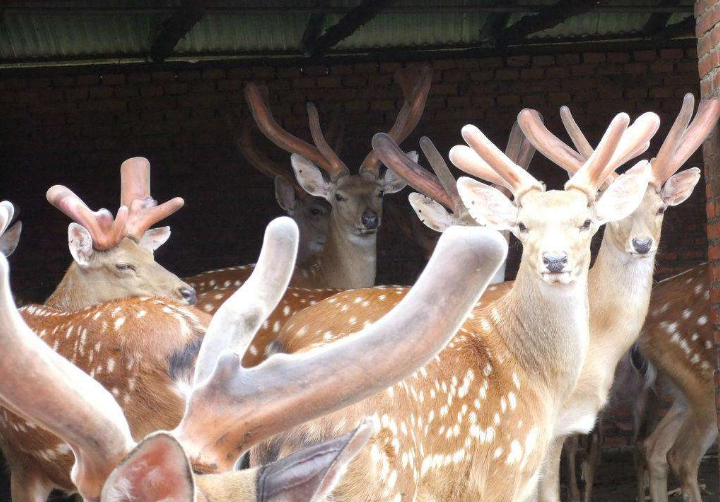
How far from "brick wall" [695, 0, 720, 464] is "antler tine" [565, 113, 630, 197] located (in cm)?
68

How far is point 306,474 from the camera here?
4.37ft

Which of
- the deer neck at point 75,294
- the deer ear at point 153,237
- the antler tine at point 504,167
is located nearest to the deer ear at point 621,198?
the antler tine at point 504,167

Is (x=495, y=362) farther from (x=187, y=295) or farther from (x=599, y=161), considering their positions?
(x=187, y=295)

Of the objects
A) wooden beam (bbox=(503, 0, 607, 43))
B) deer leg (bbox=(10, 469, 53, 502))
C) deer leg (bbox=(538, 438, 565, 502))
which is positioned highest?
wooden beam (bbox=(503, 0, 607, 43))

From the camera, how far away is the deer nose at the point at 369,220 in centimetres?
606

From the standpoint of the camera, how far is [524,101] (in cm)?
807

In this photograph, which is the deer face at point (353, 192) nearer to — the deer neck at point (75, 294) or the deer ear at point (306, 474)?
the deer neck at point (75, 294)

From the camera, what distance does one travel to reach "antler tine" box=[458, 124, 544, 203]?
3939 mm

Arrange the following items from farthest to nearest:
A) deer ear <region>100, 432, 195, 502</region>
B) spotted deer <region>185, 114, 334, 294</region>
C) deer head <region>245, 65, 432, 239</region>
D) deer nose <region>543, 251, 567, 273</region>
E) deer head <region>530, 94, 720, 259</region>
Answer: spotted deer <region>185, 114, 334, 294</region>, deer head <region>245, 65, 432, 239</region>, deer head <region>530, 94, 720, 259</region>, deer nose <region>543, 251, 567, 273</region>, deer ear <region>100, 432, 195, 502</region>

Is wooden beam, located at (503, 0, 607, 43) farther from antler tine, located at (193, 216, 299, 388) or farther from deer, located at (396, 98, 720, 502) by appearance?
antler tine, located at (193, 216, 299, 388)

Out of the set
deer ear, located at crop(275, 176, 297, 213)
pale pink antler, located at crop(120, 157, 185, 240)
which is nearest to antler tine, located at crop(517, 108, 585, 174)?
pale pink antler, located at crop(120, 157, 185, 240)

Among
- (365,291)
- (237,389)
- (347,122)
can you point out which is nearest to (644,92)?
(347,122)

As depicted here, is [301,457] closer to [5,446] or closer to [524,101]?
[5,446]

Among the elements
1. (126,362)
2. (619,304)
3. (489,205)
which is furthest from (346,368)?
(619,304)
